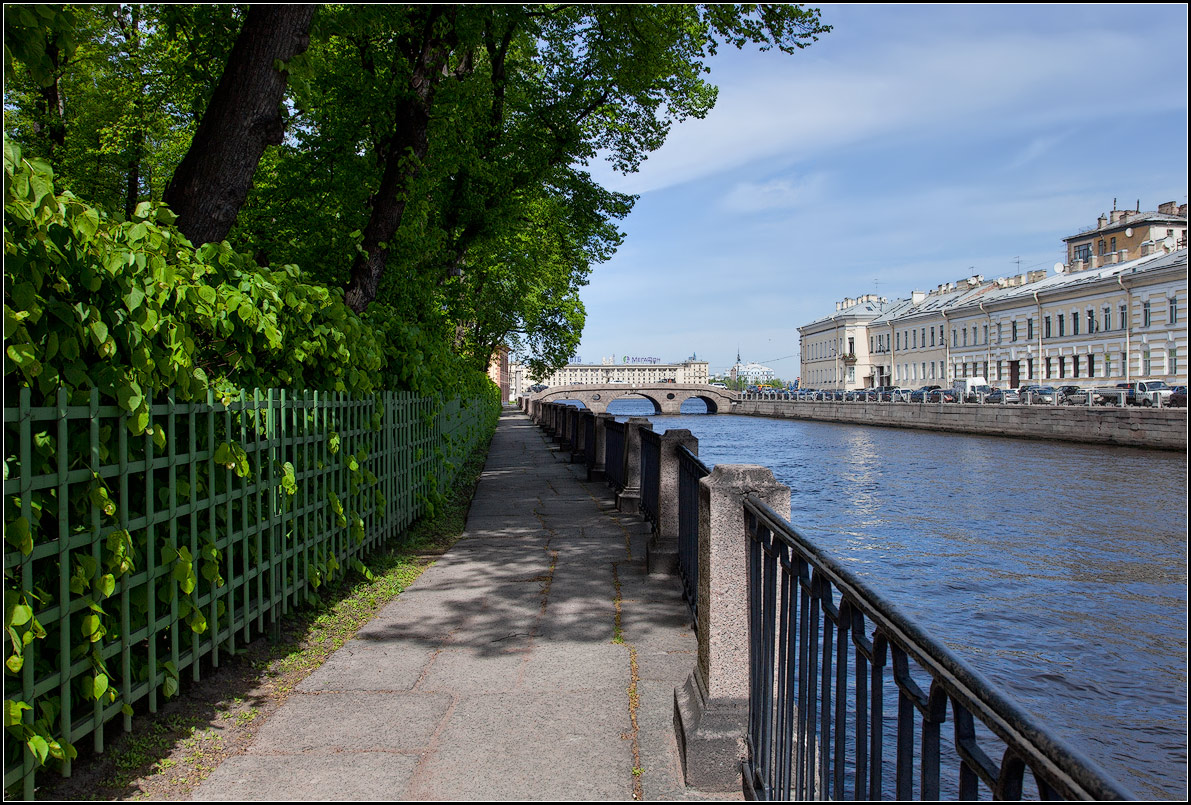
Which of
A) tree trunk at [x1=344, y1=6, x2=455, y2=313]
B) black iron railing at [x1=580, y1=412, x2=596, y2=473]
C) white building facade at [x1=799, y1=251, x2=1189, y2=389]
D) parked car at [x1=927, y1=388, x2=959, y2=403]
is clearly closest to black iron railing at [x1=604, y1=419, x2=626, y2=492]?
black iron railing at [x1=580, y1=412, x2=596, y2=473]

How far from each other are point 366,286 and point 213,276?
17.5ft

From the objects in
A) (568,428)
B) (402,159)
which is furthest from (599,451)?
(568,428)

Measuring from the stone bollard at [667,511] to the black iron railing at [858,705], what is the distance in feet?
11.6

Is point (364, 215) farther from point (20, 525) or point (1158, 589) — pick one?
point (1158, 589)

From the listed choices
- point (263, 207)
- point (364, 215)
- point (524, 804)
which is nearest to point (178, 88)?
point (263, 207)

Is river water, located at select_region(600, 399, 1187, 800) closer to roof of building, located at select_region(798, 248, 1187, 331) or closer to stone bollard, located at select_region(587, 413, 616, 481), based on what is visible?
stone bollard, located at select_region(587, 413, 616, 481)

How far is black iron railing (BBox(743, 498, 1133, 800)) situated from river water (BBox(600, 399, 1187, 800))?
1005mm

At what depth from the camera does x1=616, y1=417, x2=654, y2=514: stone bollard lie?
10.1m

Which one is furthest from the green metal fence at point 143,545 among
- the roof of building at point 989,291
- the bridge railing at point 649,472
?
the roof of building at point 989,291

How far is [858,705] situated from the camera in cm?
225

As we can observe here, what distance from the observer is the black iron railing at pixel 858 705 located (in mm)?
1365

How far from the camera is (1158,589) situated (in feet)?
37.6

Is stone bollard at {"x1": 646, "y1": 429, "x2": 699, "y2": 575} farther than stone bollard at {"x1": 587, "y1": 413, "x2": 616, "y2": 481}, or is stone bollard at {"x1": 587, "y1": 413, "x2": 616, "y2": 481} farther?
stone bollard at {"x1": 587, "y1": 413, "x2": 616, "y2": 481}

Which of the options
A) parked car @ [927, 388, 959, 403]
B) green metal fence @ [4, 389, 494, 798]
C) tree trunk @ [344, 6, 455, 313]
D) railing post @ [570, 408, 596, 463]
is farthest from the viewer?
parked car @ [927, 388, 959, 403]
